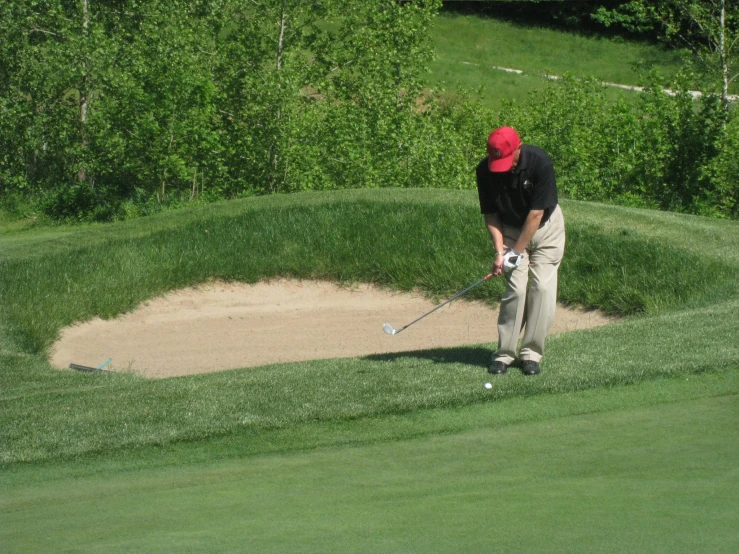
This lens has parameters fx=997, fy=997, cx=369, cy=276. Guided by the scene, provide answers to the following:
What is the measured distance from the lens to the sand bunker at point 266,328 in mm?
12492

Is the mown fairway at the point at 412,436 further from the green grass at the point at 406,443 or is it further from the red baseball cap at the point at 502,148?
the red baseball cap at the point at 502,148

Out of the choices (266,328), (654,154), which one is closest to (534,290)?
(266,328)

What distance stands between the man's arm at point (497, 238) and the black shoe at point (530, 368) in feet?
2.47

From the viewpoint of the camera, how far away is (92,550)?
4.52 meters

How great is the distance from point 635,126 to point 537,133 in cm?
299

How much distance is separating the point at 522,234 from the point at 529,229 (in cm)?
7

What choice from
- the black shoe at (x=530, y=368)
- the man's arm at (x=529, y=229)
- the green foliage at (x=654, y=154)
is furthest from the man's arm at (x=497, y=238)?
the green foliage at (x=654, y=154)

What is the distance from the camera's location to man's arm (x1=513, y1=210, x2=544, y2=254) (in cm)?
728

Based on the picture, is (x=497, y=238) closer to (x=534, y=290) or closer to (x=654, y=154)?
Result: (x=534, y=290)

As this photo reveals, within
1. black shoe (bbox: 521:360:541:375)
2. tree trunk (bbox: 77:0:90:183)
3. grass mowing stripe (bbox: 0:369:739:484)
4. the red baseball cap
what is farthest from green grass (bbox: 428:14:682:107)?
grass mowing stripe (bbox: 0:369:739:484)

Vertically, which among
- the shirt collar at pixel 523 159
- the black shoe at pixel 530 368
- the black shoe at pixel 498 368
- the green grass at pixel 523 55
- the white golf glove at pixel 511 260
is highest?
the shirt collar at pixel 523 159

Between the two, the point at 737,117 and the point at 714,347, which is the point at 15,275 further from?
the point at 737,117

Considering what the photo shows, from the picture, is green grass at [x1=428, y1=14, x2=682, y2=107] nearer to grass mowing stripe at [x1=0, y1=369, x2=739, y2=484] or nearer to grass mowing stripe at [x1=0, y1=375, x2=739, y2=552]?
grass mowing stripe at [x1=0, y1=369, x2=739, y2=484]

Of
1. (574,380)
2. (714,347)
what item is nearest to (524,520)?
(574,380)
